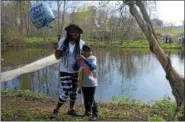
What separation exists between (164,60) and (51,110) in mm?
2056

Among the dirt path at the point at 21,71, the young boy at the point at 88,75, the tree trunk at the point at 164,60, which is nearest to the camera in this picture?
the young boy at the point at 88,75

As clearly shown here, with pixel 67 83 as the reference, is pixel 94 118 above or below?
below

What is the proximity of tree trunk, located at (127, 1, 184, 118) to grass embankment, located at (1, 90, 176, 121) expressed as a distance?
43cm

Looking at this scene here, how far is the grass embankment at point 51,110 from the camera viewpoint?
5569mm

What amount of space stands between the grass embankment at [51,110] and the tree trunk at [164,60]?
429 millimetres

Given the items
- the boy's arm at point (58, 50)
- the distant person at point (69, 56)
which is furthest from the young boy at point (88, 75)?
the boy's arm at point (58, 50)

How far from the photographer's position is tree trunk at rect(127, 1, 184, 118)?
598cm

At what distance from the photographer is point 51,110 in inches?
250

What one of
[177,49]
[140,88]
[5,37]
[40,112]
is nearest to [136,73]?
[140,88]

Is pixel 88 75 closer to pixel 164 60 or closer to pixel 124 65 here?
pixel 164 60

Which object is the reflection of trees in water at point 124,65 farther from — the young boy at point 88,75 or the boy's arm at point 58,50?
the boy's arm at point 58,50

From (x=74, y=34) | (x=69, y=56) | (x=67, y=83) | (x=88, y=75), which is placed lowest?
(x=67, y=83)

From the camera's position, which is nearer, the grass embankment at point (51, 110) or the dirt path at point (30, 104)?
the grass embankment at point (51, 110)

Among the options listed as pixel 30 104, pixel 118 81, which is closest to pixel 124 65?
pixel 118 81
